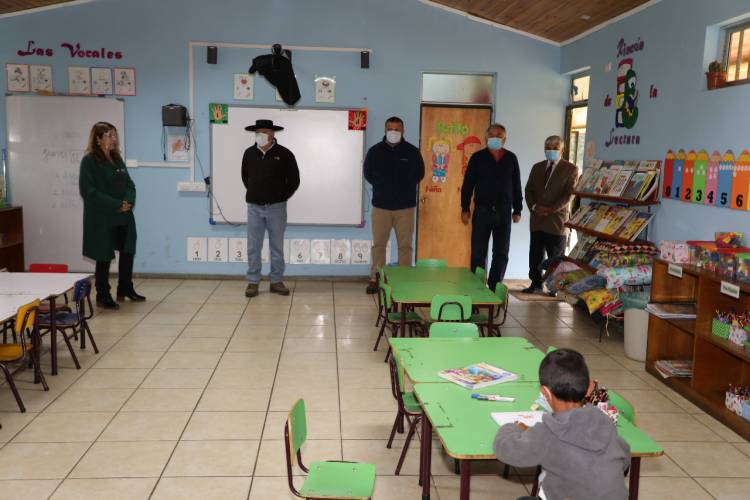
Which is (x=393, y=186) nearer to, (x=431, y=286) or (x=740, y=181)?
(x=431, y=286)

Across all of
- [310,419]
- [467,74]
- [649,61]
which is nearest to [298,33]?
[467,74]

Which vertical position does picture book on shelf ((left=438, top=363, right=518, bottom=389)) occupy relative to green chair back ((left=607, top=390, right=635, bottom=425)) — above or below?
above

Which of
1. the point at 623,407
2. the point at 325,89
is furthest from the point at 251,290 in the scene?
the point at 623,407

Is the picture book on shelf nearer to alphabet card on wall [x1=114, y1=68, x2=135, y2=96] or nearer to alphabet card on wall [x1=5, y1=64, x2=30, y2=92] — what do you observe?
alphabet card on wall [x1=114, y1=68, x2=135, y2=96]

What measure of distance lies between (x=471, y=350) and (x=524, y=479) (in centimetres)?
71

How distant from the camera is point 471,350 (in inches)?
137

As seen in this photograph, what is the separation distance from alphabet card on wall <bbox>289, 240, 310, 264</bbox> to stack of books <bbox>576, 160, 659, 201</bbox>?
330 cm

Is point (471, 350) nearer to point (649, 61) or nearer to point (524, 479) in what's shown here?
point (524, 479)

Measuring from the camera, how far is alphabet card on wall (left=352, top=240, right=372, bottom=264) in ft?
27.8

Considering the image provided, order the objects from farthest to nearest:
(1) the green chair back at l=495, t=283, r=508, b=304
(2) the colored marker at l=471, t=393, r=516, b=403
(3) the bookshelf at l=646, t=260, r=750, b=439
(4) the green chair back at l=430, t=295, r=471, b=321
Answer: (1) the green chair back at l=495, t=283, r=508, b=304 < (4) the green chair back at l=430, t=295, r=471, b=321 < (3) the bookshelf at l=646, t=260, r=750, b=439 < (2) the colored marker at l=471, t=393, r=516, b=403

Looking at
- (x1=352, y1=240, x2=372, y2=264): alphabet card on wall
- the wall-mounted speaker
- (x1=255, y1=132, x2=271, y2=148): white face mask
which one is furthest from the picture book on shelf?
the wall-mounted speaker

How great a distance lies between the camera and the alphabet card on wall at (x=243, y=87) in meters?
8.09

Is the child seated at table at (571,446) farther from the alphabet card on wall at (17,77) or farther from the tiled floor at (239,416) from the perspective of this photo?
the alphabet card on wall at (17,77)

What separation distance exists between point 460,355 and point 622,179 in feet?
12.0
